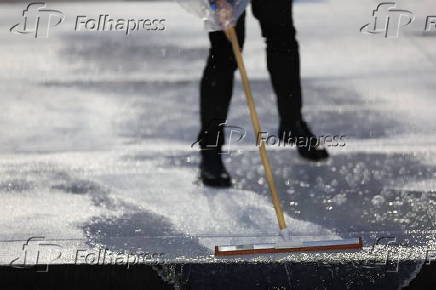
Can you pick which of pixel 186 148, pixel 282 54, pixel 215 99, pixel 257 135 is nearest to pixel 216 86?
pixel 215 99

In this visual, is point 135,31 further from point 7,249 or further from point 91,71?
point 7,249

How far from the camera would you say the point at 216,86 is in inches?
182

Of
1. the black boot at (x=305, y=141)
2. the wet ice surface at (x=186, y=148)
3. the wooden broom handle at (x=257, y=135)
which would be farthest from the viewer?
the black boot at (x=305, y=141)

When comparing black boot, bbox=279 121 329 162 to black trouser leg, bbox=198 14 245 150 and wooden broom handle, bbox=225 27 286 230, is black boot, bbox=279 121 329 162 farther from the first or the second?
wooden broom handle, bbox=225 27 286 230

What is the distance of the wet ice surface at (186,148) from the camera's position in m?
3.95

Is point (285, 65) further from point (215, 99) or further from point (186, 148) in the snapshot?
point (186, 148)

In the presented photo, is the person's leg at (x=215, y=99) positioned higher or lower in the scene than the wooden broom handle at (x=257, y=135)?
lower

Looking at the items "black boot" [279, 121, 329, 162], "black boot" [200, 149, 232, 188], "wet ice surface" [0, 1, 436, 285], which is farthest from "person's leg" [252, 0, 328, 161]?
"black boot" [200, 149, 232, 188]

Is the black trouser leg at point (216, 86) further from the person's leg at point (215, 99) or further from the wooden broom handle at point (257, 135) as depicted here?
the wooden broom handle at point (257, 135)

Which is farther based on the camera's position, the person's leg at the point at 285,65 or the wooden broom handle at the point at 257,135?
the person's leg at the point at 285,65

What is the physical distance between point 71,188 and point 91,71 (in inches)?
80.7

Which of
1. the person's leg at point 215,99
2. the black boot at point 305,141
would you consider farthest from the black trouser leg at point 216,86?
the black boot at point 305,141

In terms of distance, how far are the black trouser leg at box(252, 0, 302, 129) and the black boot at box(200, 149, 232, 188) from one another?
17.4 inches

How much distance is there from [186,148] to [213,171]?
48 centimetres
